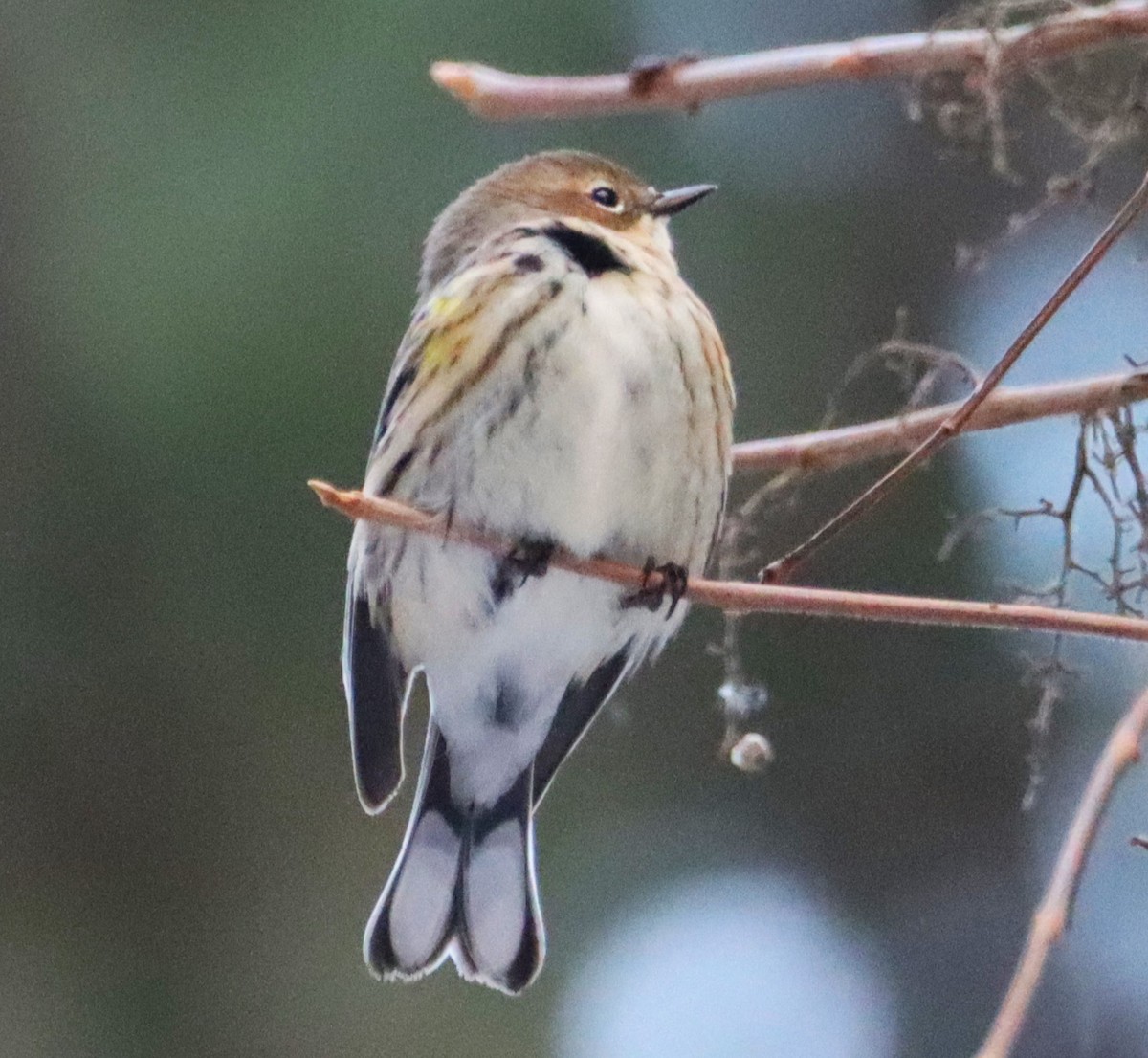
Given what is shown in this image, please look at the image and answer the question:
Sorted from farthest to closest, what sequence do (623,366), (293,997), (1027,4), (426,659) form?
(293,997) < (426,659) < (623,366) < (1027,4)

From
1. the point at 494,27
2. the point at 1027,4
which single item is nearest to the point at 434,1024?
the point at 494,27

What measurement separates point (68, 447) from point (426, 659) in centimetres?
55

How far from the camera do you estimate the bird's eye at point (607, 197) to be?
6.00 ft

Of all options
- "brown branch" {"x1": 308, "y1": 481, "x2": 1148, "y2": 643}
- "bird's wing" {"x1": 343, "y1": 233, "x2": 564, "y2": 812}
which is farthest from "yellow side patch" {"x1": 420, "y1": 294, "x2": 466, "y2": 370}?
"brown branch" {"x1": 308, "y1": 481, "x2": 1148, "y2": 643}

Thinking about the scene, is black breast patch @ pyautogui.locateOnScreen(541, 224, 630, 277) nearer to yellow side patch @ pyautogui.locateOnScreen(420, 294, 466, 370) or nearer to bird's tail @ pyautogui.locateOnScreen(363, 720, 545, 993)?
yellow side patch @ pyautogui.locateOnScreen(420, 294, 466, 370)

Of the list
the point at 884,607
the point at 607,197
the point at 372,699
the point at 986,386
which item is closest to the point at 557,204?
the point at 607,197

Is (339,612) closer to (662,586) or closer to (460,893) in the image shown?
(460,893)

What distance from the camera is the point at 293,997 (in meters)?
2.00

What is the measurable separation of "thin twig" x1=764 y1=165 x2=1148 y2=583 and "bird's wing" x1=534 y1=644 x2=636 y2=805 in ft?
2.33

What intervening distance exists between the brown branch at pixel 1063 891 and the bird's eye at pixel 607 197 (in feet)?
2.91

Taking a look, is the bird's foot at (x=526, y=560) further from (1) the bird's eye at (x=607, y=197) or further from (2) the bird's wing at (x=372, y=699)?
(1) the bird's eye at (x=607, y=197)

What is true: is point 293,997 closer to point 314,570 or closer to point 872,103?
point 314,570

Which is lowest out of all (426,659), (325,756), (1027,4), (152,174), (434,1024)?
(434,1024)

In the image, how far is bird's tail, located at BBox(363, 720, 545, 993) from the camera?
1.56 m
